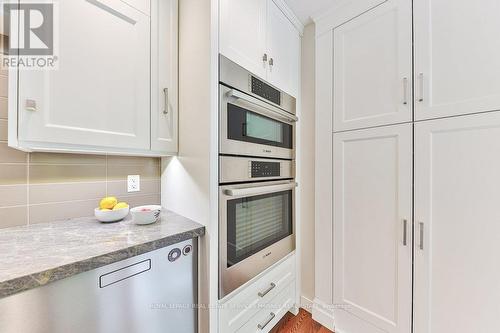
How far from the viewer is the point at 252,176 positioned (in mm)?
1216

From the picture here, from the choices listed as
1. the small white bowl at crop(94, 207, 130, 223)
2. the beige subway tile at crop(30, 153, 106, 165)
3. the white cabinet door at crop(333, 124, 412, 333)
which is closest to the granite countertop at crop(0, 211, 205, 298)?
the small white bowl at crop(94, 207, 130, 223)

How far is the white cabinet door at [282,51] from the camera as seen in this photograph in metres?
1.39

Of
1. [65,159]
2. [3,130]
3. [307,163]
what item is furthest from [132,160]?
[307,163]

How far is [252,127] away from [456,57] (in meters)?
1.10

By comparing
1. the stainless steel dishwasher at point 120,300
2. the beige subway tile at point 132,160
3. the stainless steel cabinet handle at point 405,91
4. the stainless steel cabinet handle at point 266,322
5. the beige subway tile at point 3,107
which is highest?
the stainless steel cabinet handle at point 405,91

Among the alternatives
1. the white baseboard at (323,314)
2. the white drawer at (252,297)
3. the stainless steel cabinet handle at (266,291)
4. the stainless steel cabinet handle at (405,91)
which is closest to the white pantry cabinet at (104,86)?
the white drawer at (252,297)

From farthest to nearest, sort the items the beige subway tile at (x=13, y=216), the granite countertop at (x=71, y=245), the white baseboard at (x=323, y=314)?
the white baseboard at (x=323, y=314) → the beige subway tile at (x=13, y=216) → the granite countertop at (x=71, y=245)

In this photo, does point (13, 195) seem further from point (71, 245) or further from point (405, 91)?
point (405, 91)

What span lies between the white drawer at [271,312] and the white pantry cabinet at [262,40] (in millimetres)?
1460

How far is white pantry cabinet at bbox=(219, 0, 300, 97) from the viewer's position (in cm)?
109

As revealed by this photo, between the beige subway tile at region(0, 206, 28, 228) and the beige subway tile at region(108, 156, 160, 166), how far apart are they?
0.40 metres

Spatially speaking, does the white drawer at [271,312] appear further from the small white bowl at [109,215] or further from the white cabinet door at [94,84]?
the white cabinet door at [94,84]

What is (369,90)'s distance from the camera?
1353mm

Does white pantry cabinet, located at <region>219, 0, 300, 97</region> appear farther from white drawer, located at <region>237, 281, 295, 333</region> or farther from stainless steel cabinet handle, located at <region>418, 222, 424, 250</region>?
white drawer, located at <region>237, 281, 295, 333</region>
